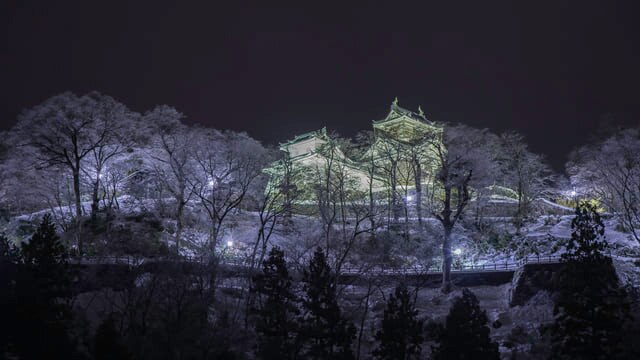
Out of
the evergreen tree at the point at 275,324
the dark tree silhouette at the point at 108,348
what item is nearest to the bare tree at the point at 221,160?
the evergreen tree at the point at 275,324

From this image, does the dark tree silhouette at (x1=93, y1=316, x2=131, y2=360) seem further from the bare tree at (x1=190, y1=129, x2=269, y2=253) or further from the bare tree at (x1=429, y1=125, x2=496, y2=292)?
the bare tree at (x1=429, y1=125, x2=496, y2=292)

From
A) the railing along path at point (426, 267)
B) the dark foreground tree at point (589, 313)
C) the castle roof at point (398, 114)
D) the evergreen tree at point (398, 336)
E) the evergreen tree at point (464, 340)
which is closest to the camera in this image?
the dark foreground tree at point (589, 313)

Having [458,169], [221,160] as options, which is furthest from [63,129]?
[458,169]

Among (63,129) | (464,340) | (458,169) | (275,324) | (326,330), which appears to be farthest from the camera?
(63,129)

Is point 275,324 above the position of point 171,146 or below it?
below

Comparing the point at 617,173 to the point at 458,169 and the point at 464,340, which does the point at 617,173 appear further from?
the point at 464,340

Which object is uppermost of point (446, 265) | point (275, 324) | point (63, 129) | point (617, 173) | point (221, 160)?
point (63, 129)

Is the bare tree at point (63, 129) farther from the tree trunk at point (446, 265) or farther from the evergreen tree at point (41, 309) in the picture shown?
the tree trunk at point (446, 265)

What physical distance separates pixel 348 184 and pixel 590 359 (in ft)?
86.4

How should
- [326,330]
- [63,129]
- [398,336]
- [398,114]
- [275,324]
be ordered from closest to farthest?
[398,336] < [275,324] < [326,330] < [63,129] < [398,114]

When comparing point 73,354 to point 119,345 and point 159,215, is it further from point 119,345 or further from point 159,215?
Answer: point 159,215

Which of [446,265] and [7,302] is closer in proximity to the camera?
[7,302]

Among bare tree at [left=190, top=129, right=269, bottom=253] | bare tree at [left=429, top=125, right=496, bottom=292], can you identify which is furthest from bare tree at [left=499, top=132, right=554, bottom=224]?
bare tree at [left=190, top=129, right=269, bottom=253]

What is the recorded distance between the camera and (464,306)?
1819cm
